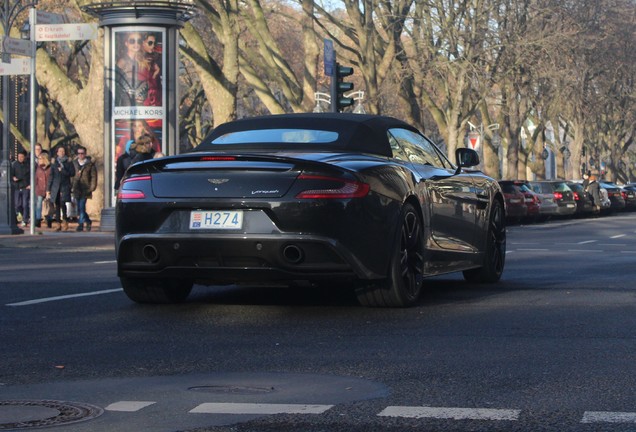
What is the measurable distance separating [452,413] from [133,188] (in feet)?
14.6

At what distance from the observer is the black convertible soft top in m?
10.4

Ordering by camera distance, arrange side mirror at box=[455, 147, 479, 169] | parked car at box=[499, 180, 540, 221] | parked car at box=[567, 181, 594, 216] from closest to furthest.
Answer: side mirror at box=[455, 147, 479, 169] → parked car at box=[499, 180, 540, 221] → parked car at box=[567, 181, 594, 216]

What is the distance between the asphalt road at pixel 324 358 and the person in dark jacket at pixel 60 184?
50.5ft

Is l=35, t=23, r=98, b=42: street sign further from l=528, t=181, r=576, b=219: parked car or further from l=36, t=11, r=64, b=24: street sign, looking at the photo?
l=528, t=181, r=576, b=219: parked car

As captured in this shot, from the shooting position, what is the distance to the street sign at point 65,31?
25.1m

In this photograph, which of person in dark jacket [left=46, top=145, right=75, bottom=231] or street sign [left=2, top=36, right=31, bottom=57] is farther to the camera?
person in dark jacket [left=46, top=145, right=75, bottom=231]

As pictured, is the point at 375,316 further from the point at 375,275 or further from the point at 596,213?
the point at 596,213

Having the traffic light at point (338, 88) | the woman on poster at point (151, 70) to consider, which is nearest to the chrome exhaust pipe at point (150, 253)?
the traffic light at point (338, 88)

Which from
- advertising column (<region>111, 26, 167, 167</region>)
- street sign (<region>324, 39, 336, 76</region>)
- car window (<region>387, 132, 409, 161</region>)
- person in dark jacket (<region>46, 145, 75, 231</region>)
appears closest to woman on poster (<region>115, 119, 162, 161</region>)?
advertising column (<region>111, 26, 167, 167</region>)

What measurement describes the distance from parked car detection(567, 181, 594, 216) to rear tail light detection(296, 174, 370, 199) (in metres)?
45.6

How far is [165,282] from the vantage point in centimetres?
1034

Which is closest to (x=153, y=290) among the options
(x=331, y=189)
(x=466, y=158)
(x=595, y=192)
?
(x=331, y=189)

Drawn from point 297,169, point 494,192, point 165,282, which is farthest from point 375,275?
point 494,192

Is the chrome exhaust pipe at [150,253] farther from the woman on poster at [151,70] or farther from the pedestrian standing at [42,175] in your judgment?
the pedestrian standing at [42,175]
